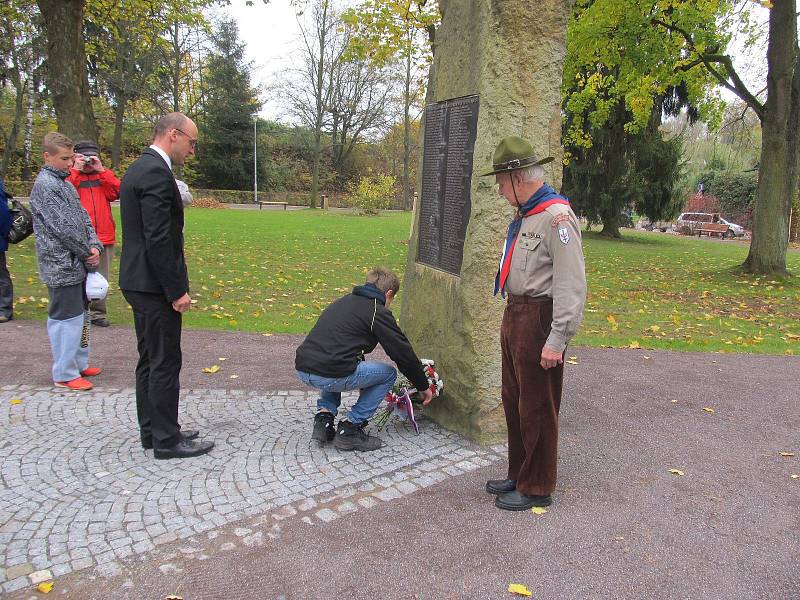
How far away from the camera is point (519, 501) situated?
12.2 ft

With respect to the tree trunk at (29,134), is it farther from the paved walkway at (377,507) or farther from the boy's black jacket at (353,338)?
the boy's black jacket at (353,338)

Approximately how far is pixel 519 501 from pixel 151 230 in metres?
2.83

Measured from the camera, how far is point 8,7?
15297mm

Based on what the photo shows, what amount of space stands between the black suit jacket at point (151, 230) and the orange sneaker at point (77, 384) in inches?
79.2

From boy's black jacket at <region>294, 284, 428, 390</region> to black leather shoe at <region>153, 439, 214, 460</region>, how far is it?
885mm

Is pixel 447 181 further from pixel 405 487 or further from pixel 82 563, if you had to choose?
pixel 82 563

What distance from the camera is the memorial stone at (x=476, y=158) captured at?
4.33 m

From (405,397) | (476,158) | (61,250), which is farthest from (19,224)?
(476,158)

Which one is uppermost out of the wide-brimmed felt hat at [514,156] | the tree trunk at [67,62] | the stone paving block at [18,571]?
the tree trunk at [67,62]

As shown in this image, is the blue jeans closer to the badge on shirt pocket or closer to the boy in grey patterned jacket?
the badge on shirt pocket

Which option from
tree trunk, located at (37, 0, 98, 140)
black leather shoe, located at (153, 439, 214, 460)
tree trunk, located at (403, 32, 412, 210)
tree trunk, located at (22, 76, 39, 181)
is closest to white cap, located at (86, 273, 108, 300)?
black leather shoe, located at (153, 439, 214, 460)

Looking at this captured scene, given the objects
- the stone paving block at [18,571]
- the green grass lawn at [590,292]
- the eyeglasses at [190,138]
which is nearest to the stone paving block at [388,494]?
the stone paving block at [18,571]

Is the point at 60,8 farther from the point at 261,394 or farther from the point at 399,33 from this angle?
the point at 261,394

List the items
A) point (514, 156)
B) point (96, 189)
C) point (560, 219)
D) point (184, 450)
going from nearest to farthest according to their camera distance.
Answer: point (560, 219) → point (514, 156) → point (184, 450) → point (96, 189)
